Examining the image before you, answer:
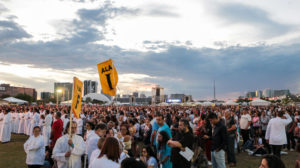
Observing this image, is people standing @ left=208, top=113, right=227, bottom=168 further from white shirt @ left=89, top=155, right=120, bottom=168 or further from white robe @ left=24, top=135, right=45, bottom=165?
white robe @ left=24, top=135, right=45, bottom=165

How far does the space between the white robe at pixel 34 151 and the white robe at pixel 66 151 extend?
0.64m

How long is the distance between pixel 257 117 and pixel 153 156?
28.8 feet

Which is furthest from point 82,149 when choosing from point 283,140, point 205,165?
point 283,140

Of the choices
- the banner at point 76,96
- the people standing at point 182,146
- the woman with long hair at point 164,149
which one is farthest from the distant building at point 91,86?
the people standing at point 182,146

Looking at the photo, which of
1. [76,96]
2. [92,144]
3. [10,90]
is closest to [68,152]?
[92,144]

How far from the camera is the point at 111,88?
27.6 feet

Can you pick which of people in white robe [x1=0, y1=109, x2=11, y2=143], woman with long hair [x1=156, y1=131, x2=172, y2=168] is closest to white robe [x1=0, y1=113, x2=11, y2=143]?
people in white robe [x1=0, y1=109, x2=11, y2=143]

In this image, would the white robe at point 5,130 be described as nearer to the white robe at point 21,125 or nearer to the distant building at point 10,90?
the white robe at point 21,125

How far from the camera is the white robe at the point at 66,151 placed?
5.07 meters

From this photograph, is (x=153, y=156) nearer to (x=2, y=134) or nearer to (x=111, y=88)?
(x=111, y=88)

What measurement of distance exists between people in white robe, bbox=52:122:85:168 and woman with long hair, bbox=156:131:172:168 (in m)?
1.79

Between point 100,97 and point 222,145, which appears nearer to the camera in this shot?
point 222,145

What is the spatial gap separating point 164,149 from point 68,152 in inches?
86.9

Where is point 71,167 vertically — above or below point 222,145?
below
